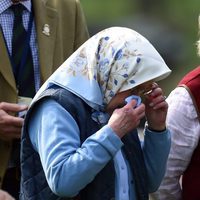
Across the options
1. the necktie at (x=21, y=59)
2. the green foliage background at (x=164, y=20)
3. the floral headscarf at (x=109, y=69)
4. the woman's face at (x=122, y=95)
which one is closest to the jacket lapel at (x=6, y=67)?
the necktie at (x=21, y=59)

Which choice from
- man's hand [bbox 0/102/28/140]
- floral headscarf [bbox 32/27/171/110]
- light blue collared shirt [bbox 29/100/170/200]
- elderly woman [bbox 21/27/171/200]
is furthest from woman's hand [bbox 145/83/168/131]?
man's hand [bbox 0/102/28/140]

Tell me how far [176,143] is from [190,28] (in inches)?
192

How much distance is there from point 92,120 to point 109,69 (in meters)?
0.20

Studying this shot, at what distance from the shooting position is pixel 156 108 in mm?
2754

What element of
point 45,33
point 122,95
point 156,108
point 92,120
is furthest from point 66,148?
point 45,33

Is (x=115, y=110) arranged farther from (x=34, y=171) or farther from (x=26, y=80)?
(x=26, y=80)

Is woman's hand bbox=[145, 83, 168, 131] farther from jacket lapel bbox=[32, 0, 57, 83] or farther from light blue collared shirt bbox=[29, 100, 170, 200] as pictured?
jacket lapel bbox=[32, 0, 57, 83]

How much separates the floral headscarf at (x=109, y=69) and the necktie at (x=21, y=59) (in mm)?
458

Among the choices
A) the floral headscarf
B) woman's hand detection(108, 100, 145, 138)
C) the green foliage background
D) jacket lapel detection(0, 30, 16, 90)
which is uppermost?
the floral headscarf

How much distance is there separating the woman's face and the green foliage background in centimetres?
473

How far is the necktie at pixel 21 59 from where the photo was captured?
3.10m

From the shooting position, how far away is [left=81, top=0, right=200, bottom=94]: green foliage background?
7.58m

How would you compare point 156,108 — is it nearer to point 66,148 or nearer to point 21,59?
point 66,148

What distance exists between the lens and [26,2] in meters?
3.17
